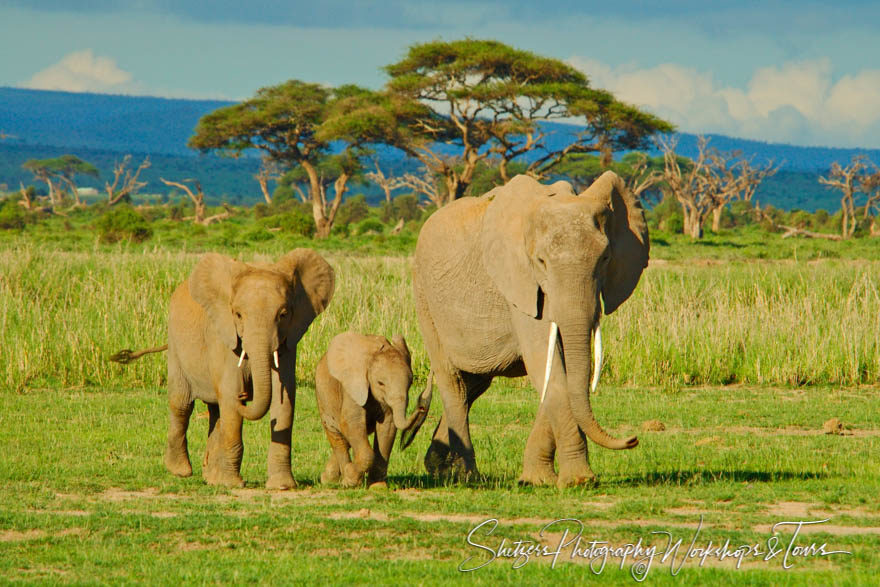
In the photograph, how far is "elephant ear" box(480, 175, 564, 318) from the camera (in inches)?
286

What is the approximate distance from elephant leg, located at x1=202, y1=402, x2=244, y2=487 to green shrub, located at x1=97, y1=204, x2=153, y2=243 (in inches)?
1134

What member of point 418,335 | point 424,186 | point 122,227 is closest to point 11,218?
point 122,227

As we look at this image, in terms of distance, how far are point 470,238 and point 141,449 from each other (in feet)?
10.8

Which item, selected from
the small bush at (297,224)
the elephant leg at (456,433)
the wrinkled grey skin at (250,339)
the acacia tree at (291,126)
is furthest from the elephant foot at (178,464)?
the acacia tree at (291,126)

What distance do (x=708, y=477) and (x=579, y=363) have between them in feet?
5.92

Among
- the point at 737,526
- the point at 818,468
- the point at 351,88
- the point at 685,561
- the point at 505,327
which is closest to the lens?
the point at 685,561

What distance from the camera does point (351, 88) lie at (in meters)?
51.7

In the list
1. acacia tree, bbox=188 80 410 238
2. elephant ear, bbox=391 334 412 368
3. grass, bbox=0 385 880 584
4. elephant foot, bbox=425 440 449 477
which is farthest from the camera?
acacia tree, bbox=188 80 410 238

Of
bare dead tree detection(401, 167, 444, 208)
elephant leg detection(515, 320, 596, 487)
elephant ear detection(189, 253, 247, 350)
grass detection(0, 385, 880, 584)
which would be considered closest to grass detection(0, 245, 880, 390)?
grass detection(0, 385, 880, 584)

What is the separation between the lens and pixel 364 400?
7605mm

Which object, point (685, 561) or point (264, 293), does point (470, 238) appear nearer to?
point (264, 293)

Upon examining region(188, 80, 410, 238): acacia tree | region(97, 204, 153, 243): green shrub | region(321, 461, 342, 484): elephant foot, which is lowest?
region(321, 461, 342, 484): elephant foot

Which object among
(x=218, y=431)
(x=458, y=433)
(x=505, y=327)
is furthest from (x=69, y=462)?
(x=505, y=327)

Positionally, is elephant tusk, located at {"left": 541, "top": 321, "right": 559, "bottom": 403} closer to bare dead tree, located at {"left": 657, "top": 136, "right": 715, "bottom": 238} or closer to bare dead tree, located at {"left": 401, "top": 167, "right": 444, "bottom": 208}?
→ bare dead tree, located at {"left": 401, "top": 167, "right": 444, "bottom": 208}
